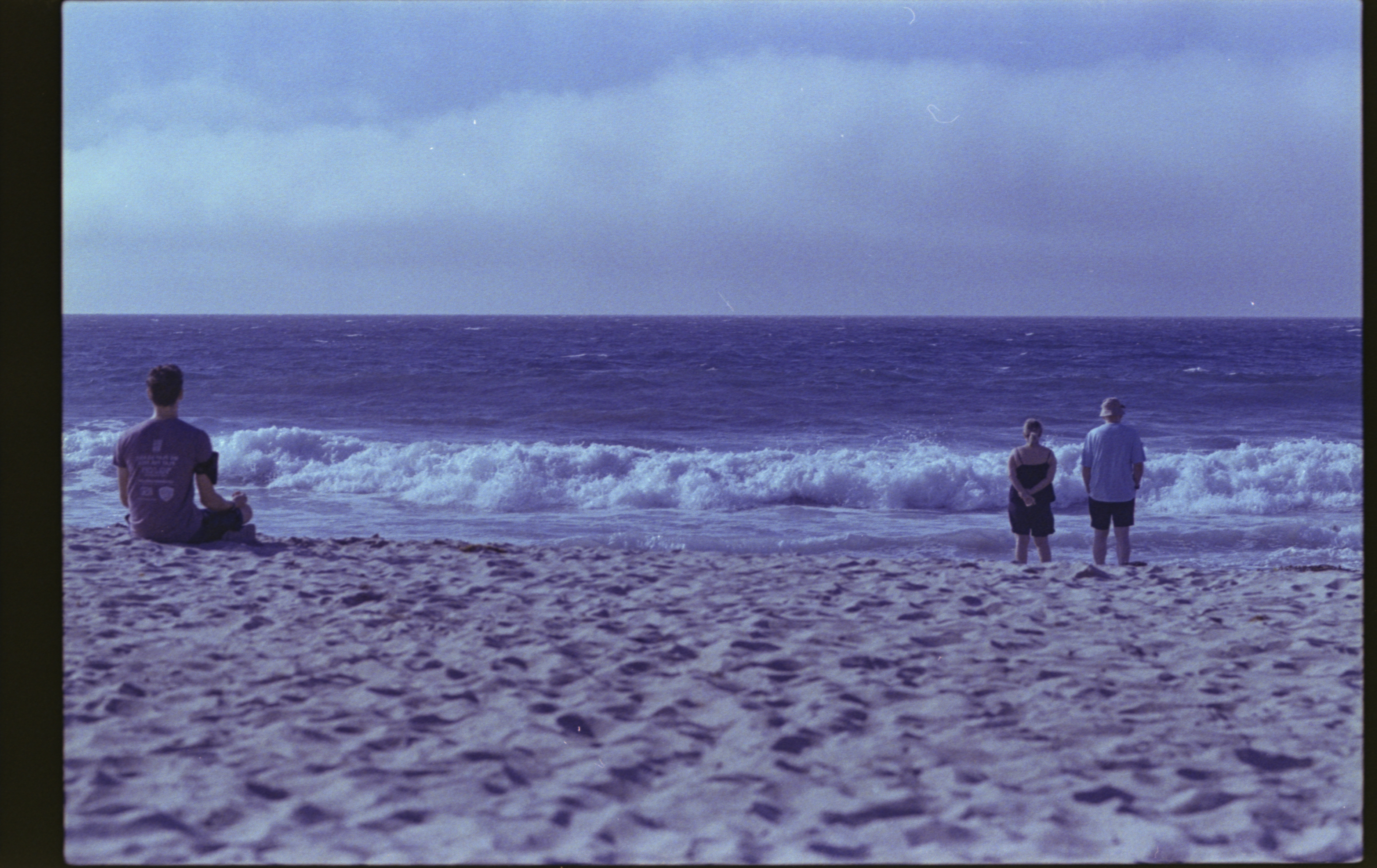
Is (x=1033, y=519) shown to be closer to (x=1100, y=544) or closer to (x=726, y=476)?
(x=1100, y=544)

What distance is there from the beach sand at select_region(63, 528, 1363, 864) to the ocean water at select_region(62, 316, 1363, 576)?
10.6 ft

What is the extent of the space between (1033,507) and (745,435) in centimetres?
1344

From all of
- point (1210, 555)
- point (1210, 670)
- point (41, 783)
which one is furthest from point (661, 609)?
point (1210, 555)

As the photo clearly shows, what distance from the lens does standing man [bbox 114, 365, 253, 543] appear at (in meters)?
7.20

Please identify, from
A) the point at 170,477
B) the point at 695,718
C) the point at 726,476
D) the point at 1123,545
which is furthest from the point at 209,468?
the point at 726,476

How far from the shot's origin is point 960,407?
1025 inches

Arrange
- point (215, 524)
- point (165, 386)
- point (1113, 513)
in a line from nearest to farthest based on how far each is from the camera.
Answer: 1. point (165, 386)
2. point (215, 524)
3. point (1113, 513)

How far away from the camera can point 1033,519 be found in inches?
332

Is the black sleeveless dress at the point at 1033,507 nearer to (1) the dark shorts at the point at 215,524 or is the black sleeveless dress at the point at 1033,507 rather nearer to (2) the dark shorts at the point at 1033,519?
(2) the dark shorts at the point at 1033,519

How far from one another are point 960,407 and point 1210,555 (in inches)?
606

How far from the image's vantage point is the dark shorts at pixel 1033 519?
27.6 feet

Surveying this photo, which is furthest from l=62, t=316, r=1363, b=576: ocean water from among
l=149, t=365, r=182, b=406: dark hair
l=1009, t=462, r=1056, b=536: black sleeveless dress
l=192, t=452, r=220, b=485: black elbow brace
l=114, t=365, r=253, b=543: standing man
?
l=1009, t=462, r=1056, b=536: black sleeveless dress

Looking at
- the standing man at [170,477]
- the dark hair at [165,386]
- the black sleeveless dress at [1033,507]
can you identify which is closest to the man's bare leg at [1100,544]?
the black sleeveless dress at [1033,507]

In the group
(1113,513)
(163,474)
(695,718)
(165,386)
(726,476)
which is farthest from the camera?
(726,476)
